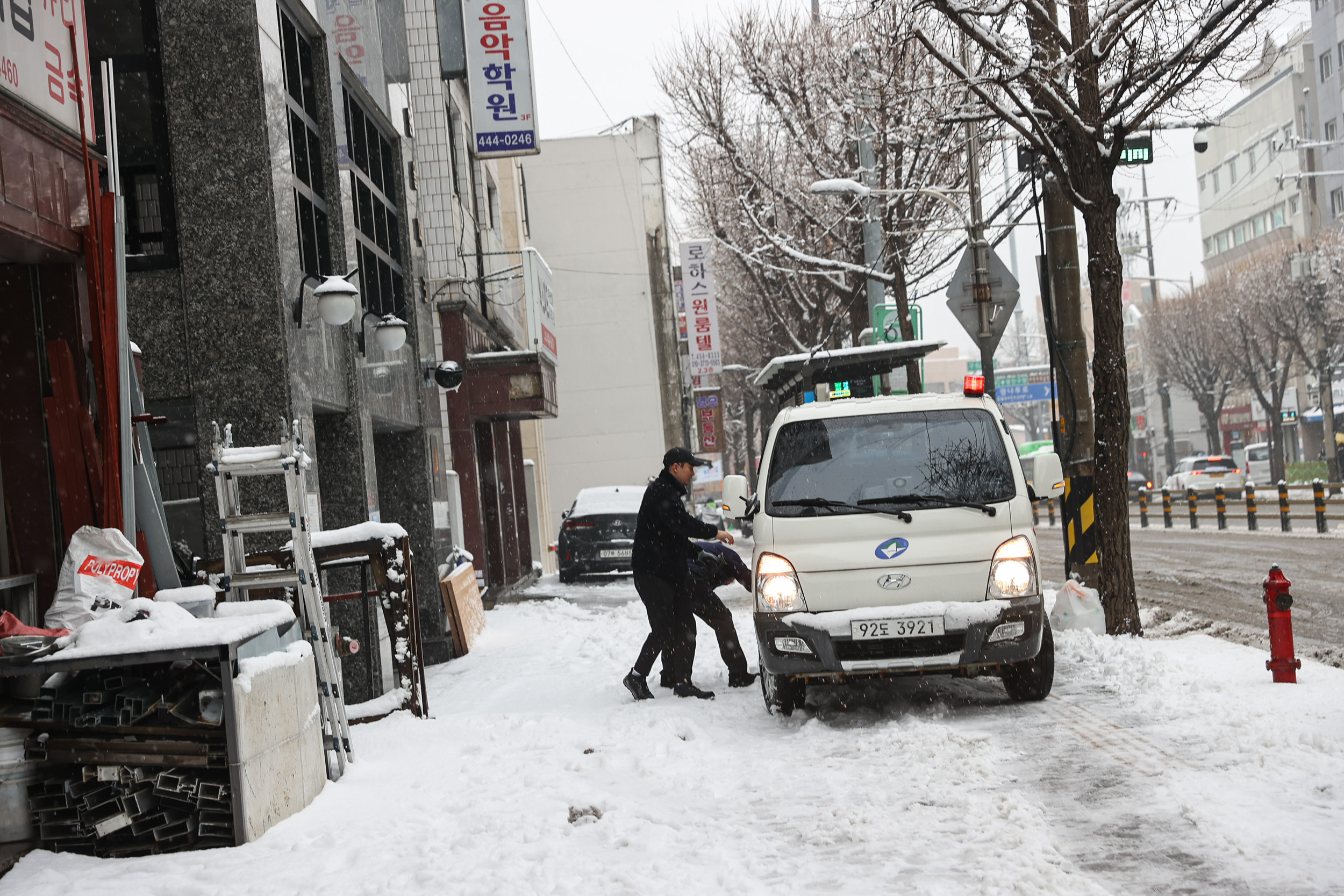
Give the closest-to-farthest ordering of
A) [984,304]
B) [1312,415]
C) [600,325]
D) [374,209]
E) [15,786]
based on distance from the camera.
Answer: [15,786] < [374,209] < [984,304] < [600,325] < [1312,415]

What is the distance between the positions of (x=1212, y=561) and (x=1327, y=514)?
1034 cm

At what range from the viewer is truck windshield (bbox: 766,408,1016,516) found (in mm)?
7961

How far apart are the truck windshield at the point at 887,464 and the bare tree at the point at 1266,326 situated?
3941 cm

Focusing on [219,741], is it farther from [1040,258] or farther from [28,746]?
[1040,258]

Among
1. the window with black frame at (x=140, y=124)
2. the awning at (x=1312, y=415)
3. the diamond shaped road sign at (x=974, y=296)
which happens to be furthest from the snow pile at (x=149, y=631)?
the awning at (x=1312, y=415)

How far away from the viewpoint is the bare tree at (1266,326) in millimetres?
43625

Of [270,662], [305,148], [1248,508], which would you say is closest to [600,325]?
[1248,508]

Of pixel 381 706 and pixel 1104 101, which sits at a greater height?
pixel 1104 101

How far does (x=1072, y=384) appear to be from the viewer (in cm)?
1134

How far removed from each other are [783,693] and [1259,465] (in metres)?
49.8

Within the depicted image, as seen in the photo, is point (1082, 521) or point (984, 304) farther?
point (984, 304)

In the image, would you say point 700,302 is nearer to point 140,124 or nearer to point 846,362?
point 846,362

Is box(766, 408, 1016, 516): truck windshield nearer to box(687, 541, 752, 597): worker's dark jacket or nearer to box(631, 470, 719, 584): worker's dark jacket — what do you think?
box(631, 470, 719, 584): worker's dark jacket

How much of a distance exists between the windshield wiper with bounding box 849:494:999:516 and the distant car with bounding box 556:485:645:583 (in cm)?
1365
